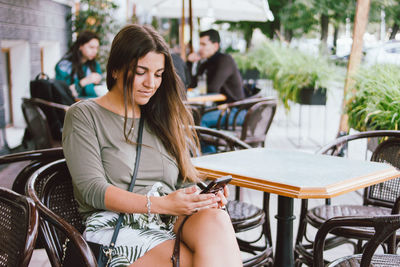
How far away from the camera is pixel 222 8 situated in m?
9.32

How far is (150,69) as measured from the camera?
6.79 ft

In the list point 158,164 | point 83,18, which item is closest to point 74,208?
point 158,164

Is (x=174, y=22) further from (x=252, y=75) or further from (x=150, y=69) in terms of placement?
(x=150, y=69)

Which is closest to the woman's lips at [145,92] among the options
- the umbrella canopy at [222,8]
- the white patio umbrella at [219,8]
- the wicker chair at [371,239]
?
the wicker chair at [371,239]

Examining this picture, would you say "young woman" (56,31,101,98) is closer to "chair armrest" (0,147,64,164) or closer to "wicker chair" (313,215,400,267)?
"chair armrest" (0,147,64,164)

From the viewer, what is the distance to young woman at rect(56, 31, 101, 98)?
18.0 ft

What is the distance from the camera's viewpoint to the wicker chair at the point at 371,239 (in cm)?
171

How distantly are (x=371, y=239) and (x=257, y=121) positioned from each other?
3.13 m

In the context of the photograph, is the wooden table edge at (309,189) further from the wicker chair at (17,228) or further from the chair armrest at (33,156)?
the wicker chair at (17,228)

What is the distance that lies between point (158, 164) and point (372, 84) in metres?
3.28

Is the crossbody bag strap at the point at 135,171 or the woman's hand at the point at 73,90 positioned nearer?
the crossbody bag strap at the point at 135,171

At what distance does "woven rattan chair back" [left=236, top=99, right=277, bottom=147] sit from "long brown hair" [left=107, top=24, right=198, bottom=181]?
2.35m

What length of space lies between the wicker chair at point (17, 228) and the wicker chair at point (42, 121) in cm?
271

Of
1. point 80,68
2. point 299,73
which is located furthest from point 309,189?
point 299,73
